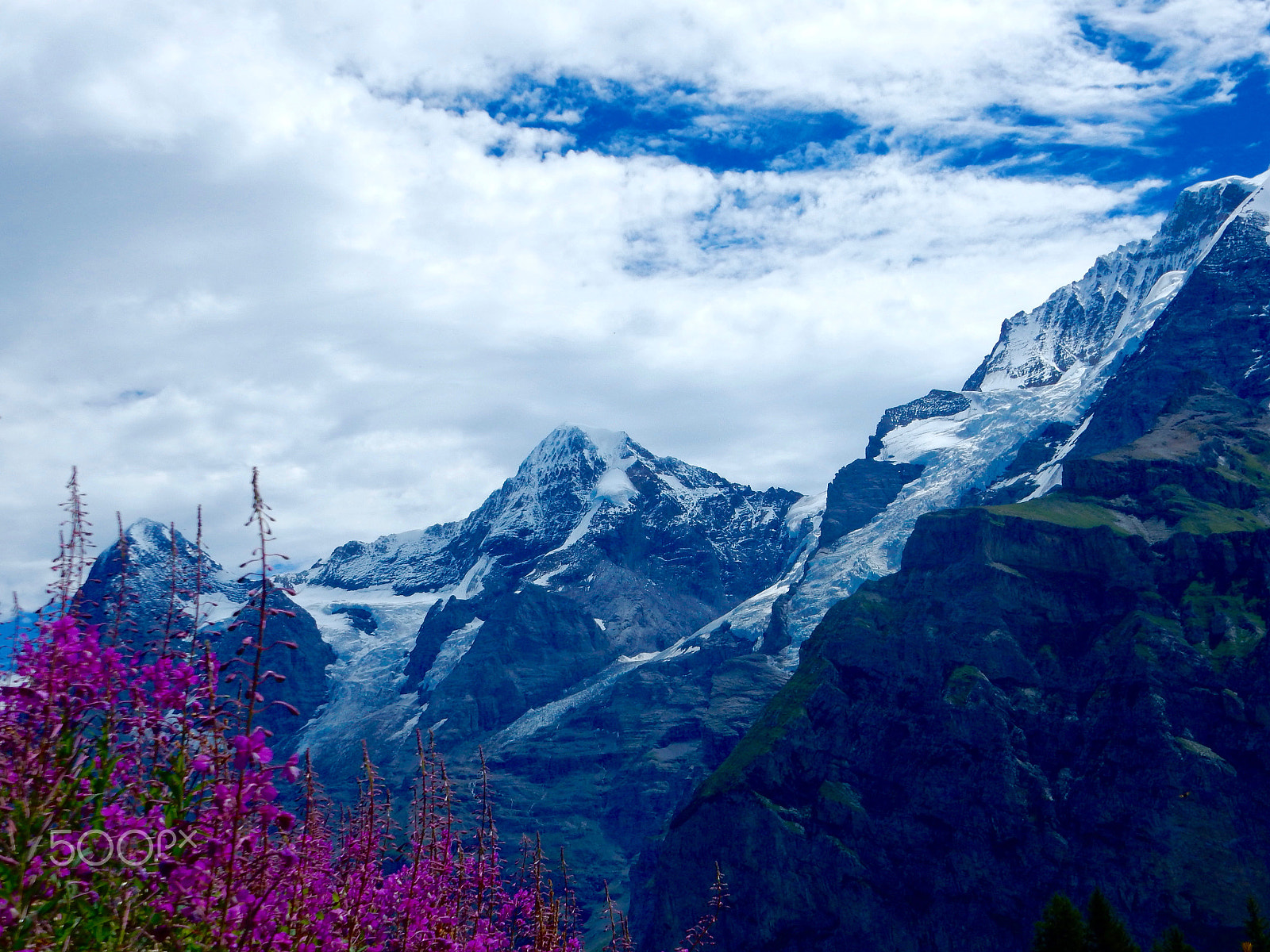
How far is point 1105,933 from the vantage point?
94062 mm

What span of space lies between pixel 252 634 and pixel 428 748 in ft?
35.7

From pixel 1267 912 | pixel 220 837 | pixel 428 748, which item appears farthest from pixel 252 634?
pixel 1267 912

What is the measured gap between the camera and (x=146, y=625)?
2078cm

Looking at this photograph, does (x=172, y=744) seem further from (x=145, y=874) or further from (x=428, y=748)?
(x=428, y=748)

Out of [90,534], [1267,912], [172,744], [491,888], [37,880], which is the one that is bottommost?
[1267,912]

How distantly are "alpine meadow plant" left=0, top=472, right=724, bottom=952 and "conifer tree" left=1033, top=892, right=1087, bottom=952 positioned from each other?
8704 cm

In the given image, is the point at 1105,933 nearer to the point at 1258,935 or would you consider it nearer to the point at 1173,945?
the point at 1173,945

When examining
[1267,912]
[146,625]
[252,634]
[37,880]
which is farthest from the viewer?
[1267,912]
